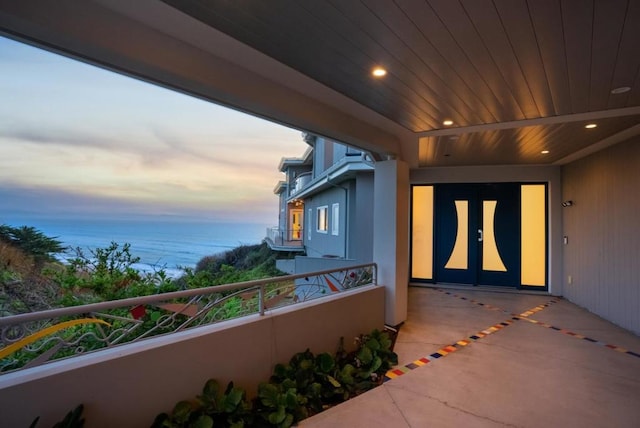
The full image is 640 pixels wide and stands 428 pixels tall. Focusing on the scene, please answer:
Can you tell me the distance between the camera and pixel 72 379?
183 centimetres

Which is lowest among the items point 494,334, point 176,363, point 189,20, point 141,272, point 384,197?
point 494,334

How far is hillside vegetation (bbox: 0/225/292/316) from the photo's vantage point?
2939 mm

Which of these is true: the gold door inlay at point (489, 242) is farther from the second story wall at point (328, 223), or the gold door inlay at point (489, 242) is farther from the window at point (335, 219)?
the window at point (335, 219)

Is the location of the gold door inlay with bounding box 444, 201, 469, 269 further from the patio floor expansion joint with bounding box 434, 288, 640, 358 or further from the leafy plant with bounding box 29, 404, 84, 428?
the leafy plant with bounding box 29, 404, 84, 428

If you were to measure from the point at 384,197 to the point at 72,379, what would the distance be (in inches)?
147

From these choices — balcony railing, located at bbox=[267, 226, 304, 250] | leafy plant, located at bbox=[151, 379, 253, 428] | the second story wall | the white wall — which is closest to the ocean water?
the white wall

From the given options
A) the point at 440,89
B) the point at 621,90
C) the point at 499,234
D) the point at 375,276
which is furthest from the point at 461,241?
the point at 440,89

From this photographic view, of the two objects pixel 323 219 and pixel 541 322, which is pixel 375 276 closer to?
pixel 541 322

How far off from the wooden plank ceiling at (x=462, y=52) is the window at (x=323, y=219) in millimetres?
5430

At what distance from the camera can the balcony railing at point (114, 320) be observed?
1.85 m

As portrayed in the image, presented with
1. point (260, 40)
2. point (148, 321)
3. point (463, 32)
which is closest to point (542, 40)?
point (463, 32)

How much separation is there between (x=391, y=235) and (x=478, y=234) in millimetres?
3544

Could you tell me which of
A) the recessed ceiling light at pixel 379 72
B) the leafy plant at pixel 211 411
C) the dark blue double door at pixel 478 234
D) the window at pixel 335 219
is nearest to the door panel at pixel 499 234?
the dark blue double door at pixel 478 234

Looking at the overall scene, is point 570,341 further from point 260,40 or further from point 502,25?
point 260,40
